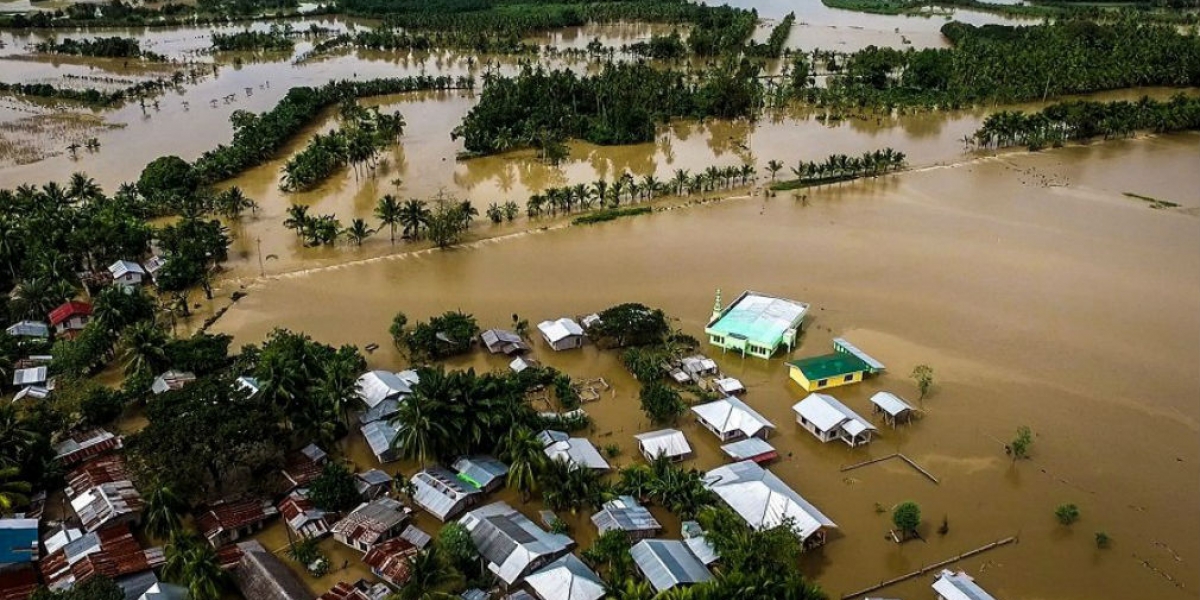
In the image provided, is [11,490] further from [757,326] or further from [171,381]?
[757,326]

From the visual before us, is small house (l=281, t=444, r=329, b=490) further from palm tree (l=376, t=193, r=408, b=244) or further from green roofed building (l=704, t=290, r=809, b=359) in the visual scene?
palm tree (l=376, t=193, r=408, b=244)

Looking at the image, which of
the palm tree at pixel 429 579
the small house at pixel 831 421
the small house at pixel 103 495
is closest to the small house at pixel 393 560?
the palm tree at pixel 429 579

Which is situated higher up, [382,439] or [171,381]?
[171,381]

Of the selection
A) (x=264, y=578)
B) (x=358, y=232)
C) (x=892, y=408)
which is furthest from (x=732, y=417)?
(x=358, y=232)

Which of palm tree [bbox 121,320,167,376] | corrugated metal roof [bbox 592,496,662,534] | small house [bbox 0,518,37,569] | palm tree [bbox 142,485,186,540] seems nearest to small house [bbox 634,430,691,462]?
corrugated metal roof [bbox 592,496,662,534]

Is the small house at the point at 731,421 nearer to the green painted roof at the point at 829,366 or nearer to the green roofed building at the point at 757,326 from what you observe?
the green painted roof at the point at 829,366

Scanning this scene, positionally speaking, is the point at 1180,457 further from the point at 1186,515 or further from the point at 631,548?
the point at 631,548
